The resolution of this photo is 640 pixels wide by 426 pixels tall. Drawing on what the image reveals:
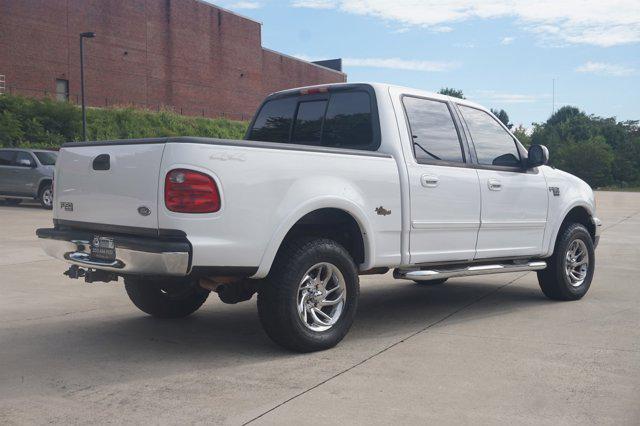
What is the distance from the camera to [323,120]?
643 centimetres

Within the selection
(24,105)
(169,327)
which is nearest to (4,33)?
(24,105)

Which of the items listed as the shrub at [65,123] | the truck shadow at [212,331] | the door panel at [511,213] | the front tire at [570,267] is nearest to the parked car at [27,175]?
the shrub at [65,123]

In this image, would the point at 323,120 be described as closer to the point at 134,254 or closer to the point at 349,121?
the point at 349,121

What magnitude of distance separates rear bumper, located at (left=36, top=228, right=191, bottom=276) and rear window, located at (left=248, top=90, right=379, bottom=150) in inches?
84.5

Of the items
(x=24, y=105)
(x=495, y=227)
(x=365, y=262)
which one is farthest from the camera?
(x=24, y=105)

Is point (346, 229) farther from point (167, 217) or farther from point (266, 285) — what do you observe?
point (167, 217)

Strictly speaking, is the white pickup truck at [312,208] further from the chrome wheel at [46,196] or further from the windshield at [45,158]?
the windshield at [45,158]

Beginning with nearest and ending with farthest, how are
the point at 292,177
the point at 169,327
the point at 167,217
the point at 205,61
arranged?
the point at 167,217 < the point at 292,177 < the point at 169,327 < the point at 205,61

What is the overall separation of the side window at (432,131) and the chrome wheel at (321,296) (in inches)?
54.0

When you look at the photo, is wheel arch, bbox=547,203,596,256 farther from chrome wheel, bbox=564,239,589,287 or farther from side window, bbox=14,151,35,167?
side window, bbox=14,151,35,167

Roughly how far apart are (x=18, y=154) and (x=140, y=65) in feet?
104

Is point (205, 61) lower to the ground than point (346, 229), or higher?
higher

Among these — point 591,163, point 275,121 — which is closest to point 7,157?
point 275,121

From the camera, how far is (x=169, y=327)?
616cm
